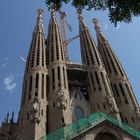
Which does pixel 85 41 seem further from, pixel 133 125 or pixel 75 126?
pixel 75 126

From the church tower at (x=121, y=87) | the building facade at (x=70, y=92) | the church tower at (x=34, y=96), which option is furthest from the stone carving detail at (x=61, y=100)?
the church tower at (x=121, y=87)


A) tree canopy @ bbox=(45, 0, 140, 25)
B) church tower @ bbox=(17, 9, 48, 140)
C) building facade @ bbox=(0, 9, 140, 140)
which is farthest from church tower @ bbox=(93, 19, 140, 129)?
tree canopy @ bbox=(45, 0, 140, 25)

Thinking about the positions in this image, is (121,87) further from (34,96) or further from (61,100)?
(34,96)

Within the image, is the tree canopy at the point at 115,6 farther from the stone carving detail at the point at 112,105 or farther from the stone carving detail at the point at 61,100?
the stone carving detail at the point at 112,105

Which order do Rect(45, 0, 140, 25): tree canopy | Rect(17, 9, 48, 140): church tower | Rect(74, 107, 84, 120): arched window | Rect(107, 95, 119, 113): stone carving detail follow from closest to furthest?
Rect(45, 0, 140, 25): tree canopy, Rect(17, 9, 48, 140): church tower, Rect(107, 95, 119, 113): stone carving detail, Rect(74, 107, 84, 120): arched window

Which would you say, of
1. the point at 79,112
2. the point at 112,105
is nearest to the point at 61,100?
the point at 79,112

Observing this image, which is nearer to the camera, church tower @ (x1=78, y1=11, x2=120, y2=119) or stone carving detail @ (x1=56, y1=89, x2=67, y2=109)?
stone carving detail @ (x1=56, y1=89, x2=67, y2=109)

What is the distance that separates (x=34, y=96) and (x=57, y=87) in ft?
11.5

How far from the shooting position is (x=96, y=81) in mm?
37250

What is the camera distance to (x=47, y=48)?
144ft

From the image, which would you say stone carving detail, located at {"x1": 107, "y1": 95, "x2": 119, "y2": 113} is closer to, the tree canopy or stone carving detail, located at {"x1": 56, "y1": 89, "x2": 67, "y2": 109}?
stone carving detail, located at {"x1": 56, "y1": 89, "x2": 67, "y2": 109}

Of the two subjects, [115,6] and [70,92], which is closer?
[115,6]

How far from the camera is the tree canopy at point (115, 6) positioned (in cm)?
877

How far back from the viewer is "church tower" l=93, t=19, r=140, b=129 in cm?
3241
